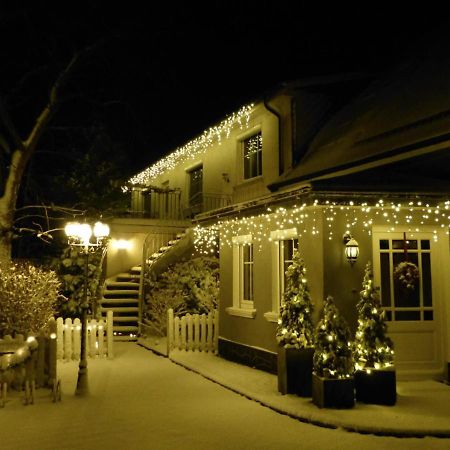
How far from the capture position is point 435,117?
937 cm

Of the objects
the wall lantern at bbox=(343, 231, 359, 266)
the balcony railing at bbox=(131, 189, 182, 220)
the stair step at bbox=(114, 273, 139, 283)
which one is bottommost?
the stair step at bbox=(114, 273, 139, 283)

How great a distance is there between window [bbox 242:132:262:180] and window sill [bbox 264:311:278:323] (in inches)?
156

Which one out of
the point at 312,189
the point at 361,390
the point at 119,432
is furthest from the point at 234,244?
the point at 119,432

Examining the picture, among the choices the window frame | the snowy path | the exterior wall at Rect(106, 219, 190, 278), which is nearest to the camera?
the snowy path

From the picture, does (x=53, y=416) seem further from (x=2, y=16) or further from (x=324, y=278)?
(x=2, y=16)

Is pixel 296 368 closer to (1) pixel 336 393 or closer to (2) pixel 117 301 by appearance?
(1) pixel 336 393

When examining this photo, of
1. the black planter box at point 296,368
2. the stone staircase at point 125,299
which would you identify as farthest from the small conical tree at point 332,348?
the stone staircase at point 125,299

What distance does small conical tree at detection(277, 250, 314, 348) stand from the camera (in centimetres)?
884

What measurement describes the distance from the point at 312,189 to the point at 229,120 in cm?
634

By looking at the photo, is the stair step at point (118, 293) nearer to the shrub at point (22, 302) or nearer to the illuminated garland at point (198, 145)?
the shrub at point (22, 302)

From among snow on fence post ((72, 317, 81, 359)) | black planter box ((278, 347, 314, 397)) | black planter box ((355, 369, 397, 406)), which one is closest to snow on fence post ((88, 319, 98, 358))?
snow on fence post ((72, 317, 81, 359))

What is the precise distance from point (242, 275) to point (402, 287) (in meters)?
4.12

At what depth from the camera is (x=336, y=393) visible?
312 inches

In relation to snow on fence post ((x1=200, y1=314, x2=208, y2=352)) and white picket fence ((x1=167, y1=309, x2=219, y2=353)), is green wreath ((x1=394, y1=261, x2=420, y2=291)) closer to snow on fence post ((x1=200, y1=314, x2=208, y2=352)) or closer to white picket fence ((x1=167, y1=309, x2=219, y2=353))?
white picket fence ((x1=167, y1=309, x2=219, y2=353))
